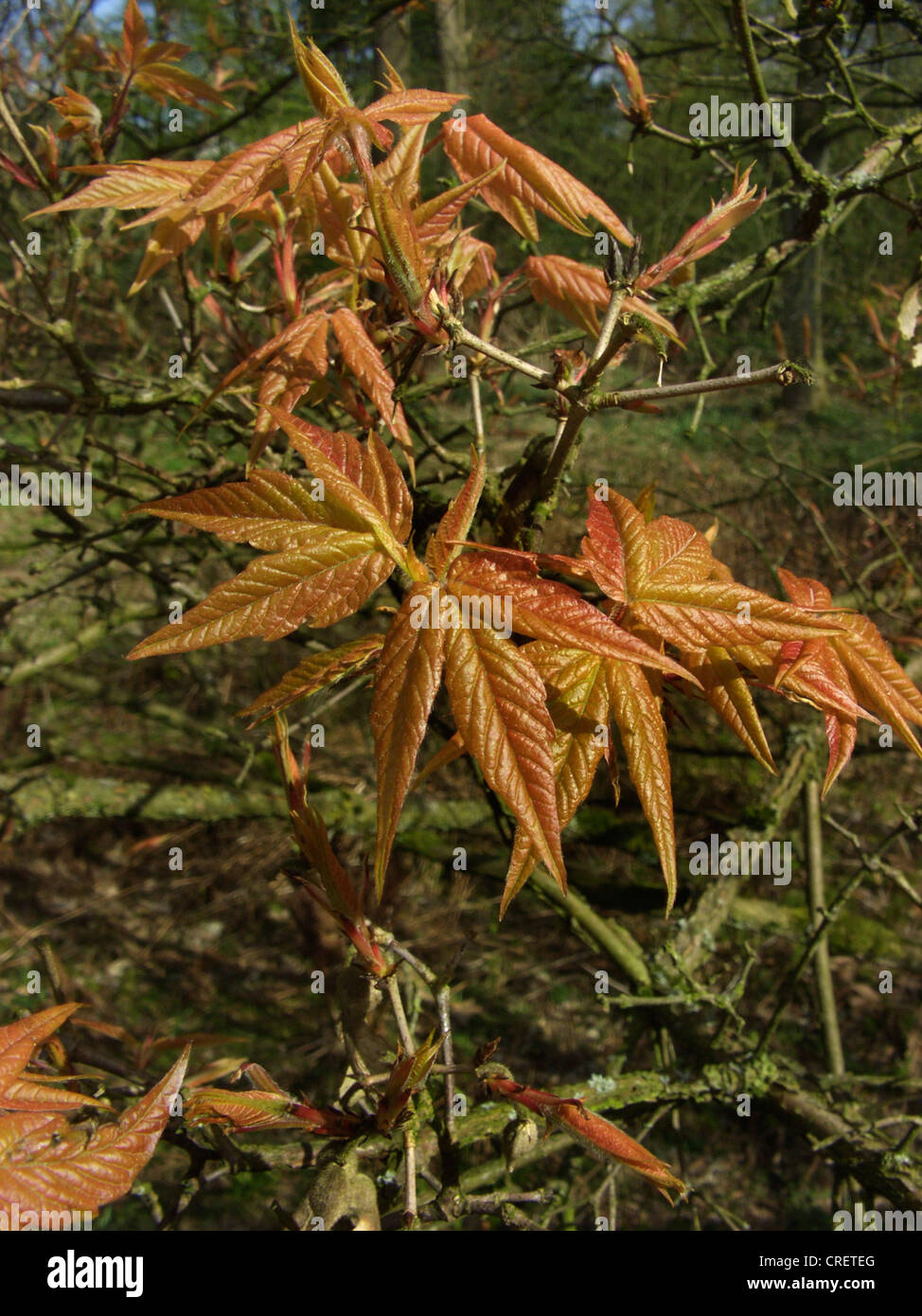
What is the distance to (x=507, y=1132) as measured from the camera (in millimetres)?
1081

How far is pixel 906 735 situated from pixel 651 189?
33.6 feet

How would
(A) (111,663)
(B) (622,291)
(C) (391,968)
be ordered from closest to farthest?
(B) (622,291) → (C) (391,968) → (A) (111,663)

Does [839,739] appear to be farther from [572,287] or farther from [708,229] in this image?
[572,287]

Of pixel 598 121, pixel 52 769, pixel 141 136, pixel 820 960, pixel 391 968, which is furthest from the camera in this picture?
pixel 598 121

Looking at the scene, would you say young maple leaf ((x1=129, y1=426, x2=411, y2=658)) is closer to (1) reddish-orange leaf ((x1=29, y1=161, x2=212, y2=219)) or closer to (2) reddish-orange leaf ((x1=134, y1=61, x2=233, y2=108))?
(1) reddish-orange leaf ((x1=29, y1=161, x2=212, y2=219))

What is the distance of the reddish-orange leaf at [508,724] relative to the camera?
70cm

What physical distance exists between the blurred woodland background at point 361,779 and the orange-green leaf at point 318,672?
48 cm

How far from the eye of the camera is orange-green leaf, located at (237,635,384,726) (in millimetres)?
835

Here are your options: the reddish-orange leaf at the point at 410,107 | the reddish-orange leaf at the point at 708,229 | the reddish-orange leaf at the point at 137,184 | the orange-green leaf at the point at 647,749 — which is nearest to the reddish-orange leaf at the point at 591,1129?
the orange-green leaf at the point at 647,749

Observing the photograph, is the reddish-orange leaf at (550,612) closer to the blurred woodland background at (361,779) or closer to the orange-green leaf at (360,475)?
the orange-green leaf at (360,475)

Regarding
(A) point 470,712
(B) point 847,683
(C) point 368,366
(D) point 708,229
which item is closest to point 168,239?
(C) point 368,366

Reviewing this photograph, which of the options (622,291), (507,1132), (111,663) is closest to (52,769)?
(111,663)

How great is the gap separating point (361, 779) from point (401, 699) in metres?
1.84
